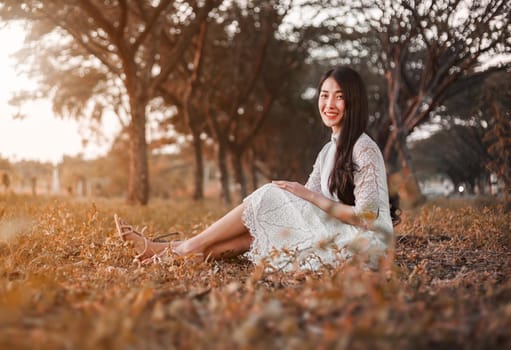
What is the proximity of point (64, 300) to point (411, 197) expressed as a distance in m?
1.72

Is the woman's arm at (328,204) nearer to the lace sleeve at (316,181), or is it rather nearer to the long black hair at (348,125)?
the long black hair at (348,125)

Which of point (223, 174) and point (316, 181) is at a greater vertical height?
point (223, 174)

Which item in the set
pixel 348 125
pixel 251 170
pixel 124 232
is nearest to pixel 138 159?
pixel 124 232

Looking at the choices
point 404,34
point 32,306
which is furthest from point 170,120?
point 32,306

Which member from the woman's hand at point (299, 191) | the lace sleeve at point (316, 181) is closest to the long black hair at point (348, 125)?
the woman's hand at point (299, 191)

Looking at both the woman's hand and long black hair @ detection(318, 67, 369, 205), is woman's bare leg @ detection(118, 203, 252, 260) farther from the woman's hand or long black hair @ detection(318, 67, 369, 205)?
long black hair @ detection(318, 67, 369, 205)

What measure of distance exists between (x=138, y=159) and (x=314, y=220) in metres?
8.53

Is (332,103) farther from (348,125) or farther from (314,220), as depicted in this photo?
(314,220)

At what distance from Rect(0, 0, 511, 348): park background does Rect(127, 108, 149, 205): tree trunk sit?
0.11 ft

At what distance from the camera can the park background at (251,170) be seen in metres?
2.06

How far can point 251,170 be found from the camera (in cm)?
2444

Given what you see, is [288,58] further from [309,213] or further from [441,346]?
[441,346]

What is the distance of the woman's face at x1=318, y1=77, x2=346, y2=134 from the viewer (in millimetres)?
4277

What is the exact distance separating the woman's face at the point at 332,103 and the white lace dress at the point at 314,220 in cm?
21
